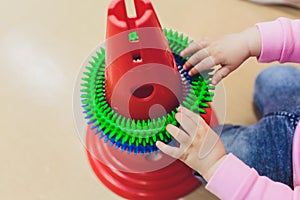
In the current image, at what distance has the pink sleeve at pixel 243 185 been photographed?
1.80 ft

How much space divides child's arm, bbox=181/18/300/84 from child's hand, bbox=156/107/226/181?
0.09m

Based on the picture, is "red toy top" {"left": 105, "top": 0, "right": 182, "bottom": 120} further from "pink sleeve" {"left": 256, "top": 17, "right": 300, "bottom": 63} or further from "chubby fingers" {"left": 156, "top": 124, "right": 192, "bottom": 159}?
"pink sleeve" {"left": 256, "top": 17, "right": 300, "bottom": 63}

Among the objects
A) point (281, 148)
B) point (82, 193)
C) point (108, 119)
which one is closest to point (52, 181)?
point (82, 193)

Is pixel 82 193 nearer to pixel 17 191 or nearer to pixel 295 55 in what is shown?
pixel 17 191

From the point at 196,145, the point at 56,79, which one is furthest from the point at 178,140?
the point at 56,79

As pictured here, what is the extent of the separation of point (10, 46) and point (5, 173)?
24cm

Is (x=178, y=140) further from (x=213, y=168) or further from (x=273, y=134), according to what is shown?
(x=273, y=134)

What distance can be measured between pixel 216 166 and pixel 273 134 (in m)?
0.13

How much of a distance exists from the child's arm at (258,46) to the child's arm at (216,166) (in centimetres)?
9

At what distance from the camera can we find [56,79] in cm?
79

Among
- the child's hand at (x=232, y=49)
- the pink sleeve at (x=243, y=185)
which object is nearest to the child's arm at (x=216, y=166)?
the pink sleeve at (x=243, y=185)

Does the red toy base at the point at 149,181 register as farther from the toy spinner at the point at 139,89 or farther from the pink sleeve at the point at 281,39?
the pink sleeve at the point at 281,39

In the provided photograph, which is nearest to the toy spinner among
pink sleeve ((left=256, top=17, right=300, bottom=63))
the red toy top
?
the red toy top

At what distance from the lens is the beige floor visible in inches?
28.0
